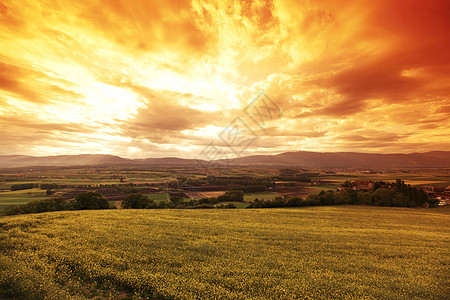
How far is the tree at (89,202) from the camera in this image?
163ft

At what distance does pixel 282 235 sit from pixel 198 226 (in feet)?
46.1

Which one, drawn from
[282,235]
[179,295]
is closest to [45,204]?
[179,295]

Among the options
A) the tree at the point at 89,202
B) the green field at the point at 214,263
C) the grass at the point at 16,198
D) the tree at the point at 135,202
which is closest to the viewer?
the green field at the point at 214,263

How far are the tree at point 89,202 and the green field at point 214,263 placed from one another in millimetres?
21013

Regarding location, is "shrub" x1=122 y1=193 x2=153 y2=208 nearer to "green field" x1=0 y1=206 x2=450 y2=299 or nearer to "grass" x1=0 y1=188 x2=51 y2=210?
"green field" x1=0 y1=206 x2=450 y2=299

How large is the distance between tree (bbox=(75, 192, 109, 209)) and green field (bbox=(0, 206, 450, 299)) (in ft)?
68.9

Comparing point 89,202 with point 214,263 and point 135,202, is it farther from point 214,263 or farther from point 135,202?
point 214,263

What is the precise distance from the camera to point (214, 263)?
56.7 feet

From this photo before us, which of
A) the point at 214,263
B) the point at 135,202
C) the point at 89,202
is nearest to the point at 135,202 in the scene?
the point at 135,202

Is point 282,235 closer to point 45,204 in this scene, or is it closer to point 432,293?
point 432,293

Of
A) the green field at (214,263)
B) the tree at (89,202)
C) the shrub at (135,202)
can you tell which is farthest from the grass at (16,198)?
the green field at (214,263)

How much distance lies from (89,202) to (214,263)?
166 ft

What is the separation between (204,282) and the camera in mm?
14109

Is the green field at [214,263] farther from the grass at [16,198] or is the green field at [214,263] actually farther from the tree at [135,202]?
the grass at [16,198]
